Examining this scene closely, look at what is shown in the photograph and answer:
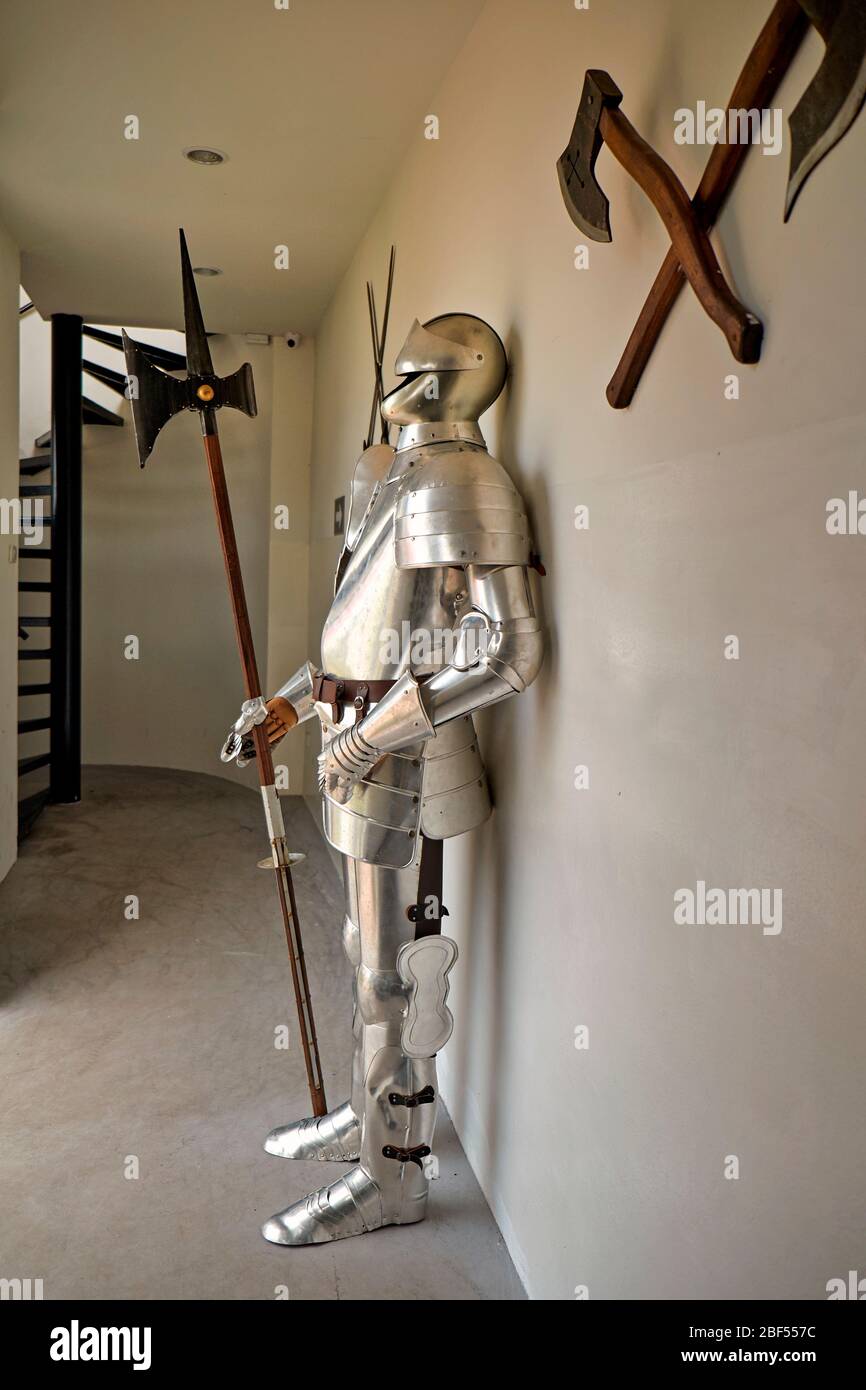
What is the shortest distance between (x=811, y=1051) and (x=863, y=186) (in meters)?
0.72

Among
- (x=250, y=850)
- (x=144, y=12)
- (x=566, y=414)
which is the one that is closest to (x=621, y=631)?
(x=566, y=414)

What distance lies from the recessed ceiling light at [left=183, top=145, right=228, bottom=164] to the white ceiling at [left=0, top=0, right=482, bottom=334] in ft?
0.10

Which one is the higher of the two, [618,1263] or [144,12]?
[144,12]

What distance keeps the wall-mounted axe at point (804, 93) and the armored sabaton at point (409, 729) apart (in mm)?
604

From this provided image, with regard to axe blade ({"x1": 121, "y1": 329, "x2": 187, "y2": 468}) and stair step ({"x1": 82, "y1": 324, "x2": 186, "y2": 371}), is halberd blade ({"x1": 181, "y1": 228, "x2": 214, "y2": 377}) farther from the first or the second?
stair step ({"x1": 82, "y1": 324, "x2": 186, "y2": 371})

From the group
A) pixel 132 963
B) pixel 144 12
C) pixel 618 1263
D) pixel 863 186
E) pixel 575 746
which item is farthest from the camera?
pixel 132 963

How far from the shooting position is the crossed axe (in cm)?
81

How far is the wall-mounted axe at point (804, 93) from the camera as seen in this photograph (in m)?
0.80

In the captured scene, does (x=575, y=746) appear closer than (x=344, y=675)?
Yes

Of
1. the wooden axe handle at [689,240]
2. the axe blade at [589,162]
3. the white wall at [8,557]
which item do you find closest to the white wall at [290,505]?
the white wall at [8,557]

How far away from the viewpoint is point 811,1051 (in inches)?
35.2

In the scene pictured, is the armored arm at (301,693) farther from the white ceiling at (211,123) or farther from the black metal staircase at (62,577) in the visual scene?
the black metal staircase at (62,577)

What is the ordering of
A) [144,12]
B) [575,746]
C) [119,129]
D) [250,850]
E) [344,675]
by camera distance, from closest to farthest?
1. [575,746]
2. [344,675]
3. [144,12]
4. [119,129]
5. [250,850]

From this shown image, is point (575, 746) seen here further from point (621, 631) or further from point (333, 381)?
point (333, 381)
